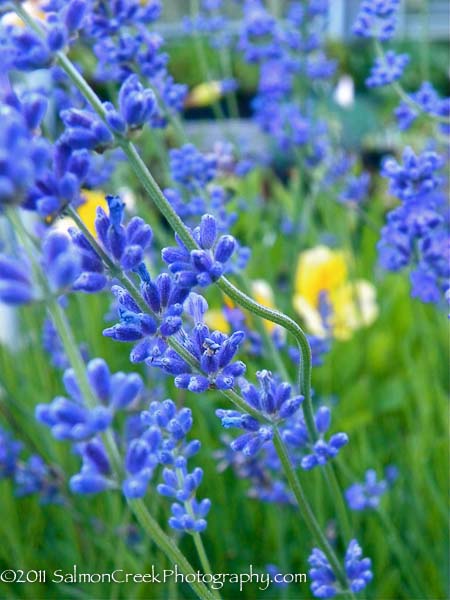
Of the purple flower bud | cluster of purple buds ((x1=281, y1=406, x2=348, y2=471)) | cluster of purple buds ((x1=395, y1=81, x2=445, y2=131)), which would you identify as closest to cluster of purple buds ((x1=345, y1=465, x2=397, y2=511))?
cluster of purple buds ((x1=281, y1=406, x2=348, y2=471))

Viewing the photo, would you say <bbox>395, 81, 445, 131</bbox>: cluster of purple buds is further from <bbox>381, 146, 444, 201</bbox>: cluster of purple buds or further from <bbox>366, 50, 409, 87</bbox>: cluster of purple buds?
<bbox>381, 146, 444, 201</bbox>: cluster of purple buds

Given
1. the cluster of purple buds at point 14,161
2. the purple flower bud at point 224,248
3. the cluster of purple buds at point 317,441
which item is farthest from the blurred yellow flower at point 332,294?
the cluster of purple buds at point 14,161

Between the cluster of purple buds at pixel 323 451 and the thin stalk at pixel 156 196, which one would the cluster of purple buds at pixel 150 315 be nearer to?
the thin stalk at pixel 156 196

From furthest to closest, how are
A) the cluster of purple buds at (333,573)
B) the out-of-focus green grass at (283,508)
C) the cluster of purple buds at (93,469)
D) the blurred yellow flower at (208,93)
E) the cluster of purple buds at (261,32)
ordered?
1. the blurred yellow flower at (208,93)
2. the cluster of purple buds at (261,32)
3. the out-of-focus green grass at (283,508)
4. the cluster of purple buds at (333,573)
5. the cluster of purple buds at (93,469)

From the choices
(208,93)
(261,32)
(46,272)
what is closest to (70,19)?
(46,272)

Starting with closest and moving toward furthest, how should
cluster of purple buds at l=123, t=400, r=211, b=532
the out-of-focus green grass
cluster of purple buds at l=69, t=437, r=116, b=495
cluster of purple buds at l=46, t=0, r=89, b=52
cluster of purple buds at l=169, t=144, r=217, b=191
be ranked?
cluster of purple buds at l=69, t=437, r=116, b=495 → cluster of purple buds at l=46, t=0, r=89, b=52 → cluster of purple buds at l=123, t=400, r=211, b=532 → cluster of purple buds at l=169, t=144, r=217, b=191 → the out-of-focus green grass

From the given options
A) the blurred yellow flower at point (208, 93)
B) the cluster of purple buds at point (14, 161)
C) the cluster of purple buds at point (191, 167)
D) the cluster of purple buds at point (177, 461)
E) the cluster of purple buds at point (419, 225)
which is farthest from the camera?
the blurred yellow flower at point (208, 93)

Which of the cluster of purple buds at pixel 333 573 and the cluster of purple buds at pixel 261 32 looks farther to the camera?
the cluster of purple buds at pixel 261 32

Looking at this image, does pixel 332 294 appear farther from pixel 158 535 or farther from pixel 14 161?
pixel 14 161
